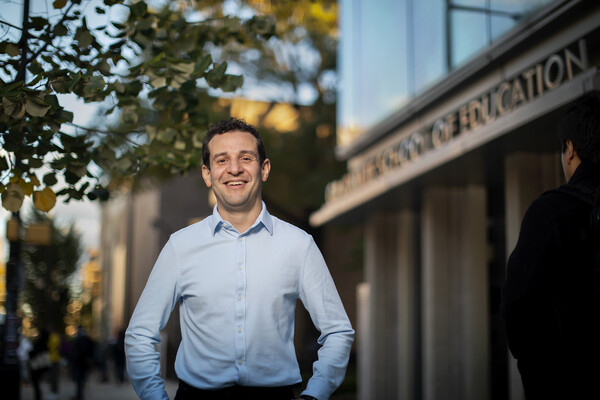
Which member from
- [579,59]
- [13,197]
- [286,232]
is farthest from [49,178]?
[579,59]

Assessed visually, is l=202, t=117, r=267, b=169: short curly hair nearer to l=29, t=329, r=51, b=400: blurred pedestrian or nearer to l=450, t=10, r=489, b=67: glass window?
l=450, t=10, r=489, b=67: glass window

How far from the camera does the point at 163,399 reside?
2805mm

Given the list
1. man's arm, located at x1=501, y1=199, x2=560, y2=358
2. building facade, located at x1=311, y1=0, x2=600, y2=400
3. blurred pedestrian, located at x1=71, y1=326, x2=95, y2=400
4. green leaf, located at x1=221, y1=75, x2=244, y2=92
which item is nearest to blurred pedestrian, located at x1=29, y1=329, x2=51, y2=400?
blurred pedestrian, located at x1=71, y1=326, x2=95, y2=400

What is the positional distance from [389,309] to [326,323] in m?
12.6

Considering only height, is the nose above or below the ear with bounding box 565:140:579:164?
below

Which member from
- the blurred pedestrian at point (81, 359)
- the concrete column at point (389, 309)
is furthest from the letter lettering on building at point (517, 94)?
the blurred pedestrian at point (81, 359)

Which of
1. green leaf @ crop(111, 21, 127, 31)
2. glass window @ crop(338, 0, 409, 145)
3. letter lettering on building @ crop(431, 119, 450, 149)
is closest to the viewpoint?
green leaf @ crop(111, 21, 127, 31)

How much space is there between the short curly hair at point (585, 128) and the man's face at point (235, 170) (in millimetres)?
1245

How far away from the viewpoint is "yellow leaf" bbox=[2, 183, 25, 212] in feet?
14.4

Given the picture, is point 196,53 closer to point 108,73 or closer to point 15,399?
point 108,73

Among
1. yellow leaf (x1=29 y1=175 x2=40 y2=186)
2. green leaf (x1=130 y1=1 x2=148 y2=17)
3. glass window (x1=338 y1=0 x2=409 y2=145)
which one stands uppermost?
glass window (x1=338 y1=0 x2=409 y2=145)

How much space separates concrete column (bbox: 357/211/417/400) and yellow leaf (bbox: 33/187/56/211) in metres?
10.7

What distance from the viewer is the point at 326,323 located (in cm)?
291

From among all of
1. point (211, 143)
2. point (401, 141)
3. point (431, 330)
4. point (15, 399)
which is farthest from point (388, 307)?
point (211, 143)
